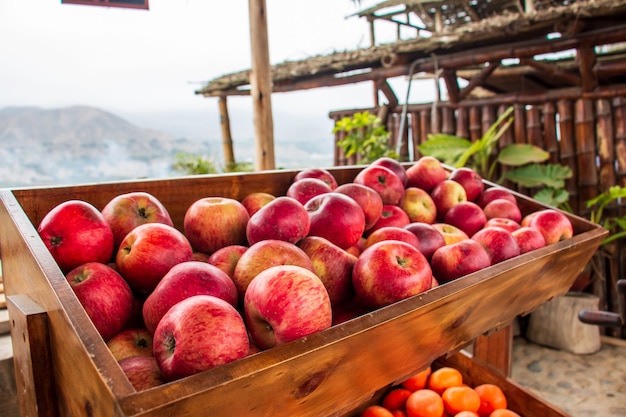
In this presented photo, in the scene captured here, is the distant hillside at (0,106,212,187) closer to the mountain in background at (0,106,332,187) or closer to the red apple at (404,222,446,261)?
the mountain in background at (0,106,332,187)

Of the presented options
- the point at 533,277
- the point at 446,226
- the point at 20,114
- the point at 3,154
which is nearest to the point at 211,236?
the point at 446,226

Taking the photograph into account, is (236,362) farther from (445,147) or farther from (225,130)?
(225,130)

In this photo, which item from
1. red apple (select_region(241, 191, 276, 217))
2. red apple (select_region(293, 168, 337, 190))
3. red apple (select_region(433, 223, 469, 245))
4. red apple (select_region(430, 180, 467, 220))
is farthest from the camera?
red apple (select_region(430, 180, 467, 220))

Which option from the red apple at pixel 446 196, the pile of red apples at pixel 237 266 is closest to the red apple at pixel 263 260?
the pile of red apples at pixel 237 266

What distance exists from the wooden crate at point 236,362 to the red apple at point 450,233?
0.24 meters

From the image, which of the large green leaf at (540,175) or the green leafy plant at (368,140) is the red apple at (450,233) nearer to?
the large green leaf at (540,175)

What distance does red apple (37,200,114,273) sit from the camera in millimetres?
1049

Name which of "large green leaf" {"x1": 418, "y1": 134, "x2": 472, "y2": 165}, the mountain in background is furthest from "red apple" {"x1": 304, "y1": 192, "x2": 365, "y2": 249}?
the mountain in background

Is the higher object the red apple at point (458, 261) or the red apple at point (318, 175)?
the red apple at point (318, 175)

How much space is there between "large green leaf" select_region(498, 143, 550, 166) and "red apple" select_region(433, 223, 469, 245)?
3.06m

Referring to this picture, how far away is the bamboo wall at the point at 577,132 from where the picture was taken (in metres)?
4.12

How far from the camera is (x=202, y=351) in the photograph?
0.73 m

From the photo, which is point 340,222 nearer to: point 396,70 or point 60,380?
point 60,380

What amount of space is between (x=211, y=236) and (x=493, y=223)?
1.10 meters
